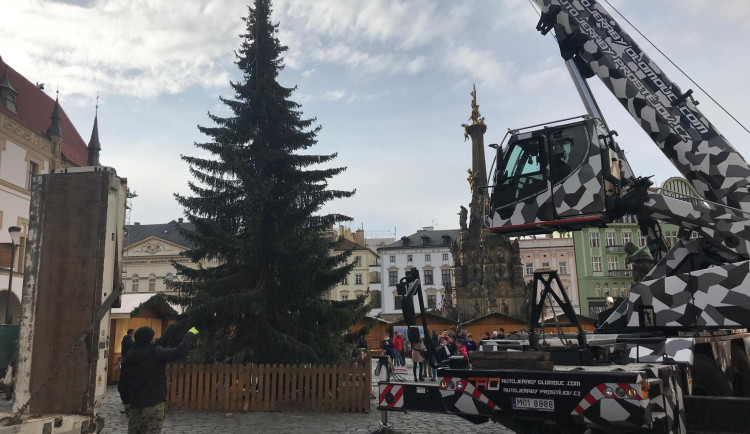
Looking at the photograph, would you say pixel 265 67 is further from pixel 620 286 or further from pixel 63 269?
pixel 620 286

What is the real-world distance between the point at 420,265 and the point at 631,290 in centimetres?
6954

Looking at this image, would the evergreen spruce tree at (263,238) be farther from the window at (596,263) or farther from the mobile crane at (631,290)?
the window at (596,263)

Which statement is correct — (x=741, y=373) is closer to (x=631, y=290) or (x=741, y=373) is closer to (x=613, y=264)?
(x=631, y=290)

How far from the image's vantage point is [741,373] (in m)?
8.28

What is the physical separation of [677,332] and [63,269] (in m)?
7.37

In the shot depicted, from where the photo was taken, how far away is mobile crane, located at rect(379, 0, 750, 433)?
5457 mm

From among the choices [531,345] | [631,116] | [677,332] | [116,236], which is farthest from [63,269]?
[631,116]

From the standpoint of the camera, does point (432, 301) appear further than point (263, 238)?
Yes

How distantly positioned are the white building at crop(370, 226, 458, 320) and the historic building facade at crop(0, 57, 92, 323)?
4354cm

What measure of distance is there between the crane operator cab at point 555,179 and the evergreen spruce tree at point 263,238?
7.47m

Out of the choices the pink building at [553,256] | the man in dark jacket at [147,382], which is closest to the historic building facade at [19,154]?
the man in dark jacket at [147,382]

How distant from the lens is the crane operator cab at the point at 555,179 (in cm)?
800

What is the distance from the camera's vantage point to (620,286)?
2494 inches

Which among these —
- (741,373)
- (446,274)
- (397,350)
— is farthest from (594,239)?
(741,373)
